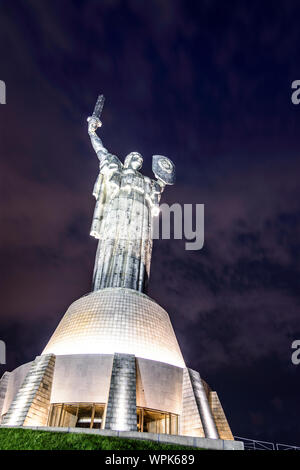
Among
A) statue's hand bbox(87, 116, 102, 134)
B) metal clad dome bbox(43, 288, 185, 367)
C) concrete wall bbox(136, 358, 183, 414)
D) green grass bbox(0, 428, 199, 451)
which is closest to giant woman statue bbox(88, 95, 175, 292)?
statue's hand bbox(87, 116, 102, 134)

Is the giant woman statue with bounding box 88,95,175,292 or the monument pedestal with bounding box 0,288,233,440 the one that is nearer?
the monument pedestal with bounding box 0,288,233,440

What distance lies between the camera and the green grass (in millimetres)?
10742

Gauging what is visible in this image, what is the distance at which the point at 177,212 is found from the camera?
28.3 m

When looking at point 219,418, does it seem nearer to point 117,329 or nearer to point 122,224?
point 117,329

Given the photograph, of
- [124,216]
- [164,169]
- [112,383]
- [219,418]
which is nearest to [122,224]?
[124,216]

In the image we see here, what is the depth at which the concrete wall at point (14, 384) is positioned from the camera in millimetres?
19156

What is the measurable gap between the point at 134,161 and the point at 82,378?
16.5m

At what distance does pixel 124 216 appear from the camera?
26.2m

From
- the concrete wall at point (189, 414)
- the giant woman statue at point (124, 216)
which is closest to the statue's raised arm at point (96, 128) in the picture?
the giant woman statue at point (124, 216)

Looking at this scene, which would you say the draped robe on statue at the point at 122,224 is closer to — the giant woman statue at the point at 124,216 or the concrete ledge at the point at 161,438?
the giant woman statue at the point at 124,216

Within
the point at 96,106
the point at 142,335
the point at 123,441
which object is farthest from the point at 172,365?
the point at 96,106

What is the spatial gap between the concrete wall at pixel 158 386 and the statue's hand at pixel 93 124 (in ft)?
63.0

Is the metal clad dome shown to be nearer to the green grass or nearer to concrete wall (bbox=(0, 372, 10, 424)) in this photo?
concrete wall (bbox=(0, 372, 10, 424))
